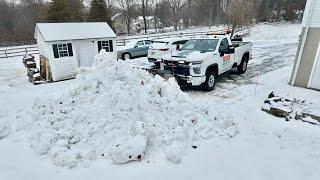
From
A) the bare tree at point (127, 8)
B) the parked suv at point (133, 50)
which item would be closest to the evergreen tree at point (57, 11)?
the bare tree at point (127, 8)

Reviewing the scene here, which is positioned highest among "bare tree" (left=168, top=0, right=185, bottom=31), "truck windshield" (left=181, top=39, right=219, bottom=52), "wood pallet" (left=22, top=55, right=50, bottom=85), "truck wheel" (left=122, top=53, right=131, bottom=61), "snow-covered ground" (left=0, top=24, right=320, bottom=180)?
"bare tree" (left=168, top=0, right=185, bottom=31)

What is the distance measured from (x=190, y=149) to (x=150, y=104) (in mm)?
1666

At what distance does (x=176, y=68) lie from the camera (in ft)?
Answer: 31.6

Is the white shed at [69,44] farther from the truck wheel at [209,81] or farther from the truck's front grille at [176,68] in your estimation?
the truck wheel at [209,81]

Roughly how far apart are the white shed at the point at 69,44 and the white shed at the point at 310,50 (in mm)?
10659

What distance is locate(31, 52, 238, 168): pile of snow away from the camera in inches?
214

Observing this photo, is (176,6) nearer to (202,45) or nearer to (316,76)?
(202,45)

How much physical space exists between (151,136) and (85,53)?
10.2 m

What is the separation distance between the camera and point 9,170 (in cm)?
512

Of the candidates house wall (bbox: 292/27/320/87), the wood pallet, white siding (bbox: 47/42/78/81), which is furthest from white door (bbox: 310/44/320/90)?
the wood pallet

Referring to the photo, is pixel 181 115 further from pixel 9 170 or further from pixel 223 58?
pixel 223 58

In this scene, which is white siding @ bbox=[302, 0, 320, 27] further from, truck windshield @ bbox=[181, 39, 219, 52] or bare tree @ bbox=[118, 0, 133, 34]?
bare tree @ bbox=[118, 0, 133, 34]

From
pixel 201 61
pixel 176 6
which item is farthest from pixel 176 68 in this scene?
pixel 176 6

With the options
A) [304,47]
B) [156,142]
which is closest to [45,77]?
[156,142]
